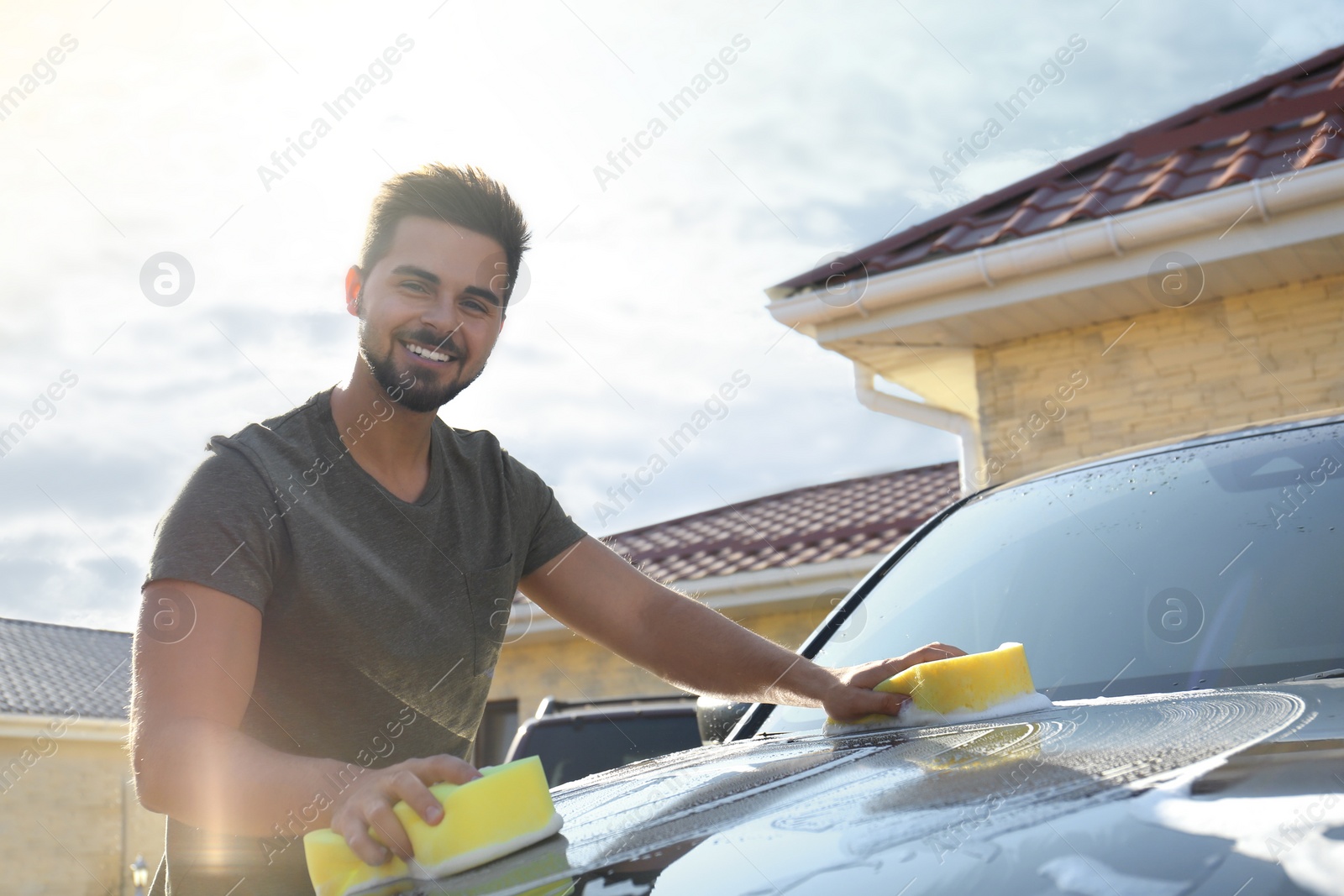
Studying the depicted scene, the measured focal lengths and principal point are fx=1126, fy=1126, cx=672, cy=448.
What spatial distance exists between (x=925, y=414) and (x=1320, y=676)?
622 centimetres

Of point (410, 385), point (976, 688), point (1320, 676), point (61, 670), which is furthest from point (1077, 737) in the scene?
point (61, 670)

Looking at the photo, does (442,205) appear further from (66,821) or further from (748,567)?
(66,821)

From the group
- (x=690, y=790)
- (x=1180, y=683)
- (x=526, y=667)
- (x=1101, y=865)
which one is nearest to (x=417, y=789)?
(x=690, y=790)

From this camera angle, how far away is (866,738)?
1.73 meters

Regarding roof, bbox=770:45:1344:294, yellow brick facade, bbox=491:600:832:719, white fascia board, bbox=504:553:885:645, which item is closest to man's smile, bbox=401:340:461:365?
roof, bbox=770:45:1344:294

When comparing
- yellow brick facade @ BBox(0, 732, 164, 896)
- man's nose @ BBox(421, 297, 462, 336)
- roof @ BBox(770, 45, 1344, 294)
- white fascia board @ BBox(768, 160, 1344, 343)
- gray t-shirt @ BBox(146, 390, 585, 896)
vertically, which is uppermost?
roof @ BBox(770, 45, 1344, 294)

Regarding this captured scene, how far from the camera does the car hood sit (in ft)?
2.60

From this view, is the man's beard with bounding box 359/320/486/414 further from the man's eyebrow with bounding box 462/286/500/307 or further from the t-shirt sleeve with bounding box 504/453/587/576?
the t-shirt sleeve with bounding box 504/453/587/576

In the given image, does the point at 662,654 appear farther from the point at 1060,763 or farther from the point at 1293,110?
the point at 1293,110

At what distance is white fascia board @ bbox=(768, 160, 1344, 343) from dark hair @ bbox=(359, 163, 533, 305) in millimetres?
4593

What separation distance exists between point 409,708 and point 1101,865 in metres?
1.60

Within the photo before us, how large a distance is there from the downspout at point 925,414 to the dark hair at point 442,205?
17.6ft

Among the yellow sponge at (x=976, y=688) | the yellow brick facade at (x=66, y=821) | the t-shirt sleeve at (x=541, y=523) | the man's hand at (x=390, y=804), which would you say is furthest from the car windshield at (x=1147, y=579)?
the yellow brick facade at (x=66, y=821)

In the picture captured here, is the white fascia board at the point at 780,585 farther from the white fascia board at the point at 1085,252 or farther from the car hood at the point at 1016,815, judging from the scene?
the car hood at the point at 1016,815
